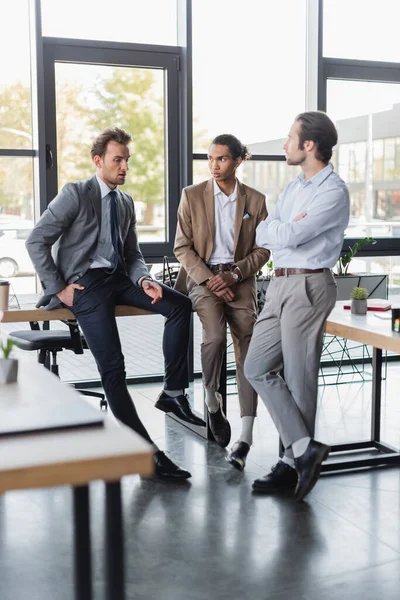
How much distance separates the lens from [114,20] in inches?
225

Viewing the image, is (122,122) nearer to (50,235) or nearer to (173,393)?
(50,235)

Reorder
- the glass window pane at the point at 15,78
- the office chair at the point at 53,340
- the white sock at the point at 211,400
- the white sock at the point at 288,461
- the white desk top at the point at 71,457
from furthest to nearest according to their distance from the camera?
the glass window pane at the point at 15,78 < the office chair at the point at 53,340 < the white sock at the point at 211,400 < the white sock at the point at 288,461 < the white desk top at the point at 71,457

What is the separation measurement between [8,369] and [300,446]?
1731 millimetres

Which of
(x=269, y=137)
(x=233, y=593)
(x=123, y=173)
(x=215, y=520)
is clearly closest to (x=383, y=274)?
(x=269, y=137)

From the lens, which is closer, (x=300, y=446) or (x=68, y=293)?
(x=300, y=446)

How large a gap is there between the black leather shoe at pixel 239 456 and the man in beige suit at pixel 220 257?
29 centimetres

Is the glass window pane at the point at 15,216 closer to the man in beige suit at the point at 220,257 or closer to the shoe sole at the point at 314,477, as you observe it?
the man in beige suit at the point at 220,257

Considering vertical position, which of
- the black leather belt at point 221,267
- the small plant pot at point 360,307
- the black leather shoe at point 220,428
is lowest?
the black leather shoe at point 220,428

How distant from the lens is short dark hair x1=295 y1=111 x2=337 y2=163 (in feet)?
11.8

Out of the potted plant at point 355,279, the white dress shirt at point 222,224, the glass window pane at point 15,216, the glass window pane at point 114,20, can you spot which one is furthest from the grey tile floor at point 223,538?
the glass window pane at point 114,20

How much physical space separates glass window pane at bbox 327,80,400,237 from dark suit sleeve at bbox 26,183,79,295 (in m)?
3.23

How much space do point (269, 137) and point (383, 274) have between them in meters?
1.47

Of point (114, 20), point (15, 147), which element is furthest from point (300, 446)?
point (114, 20)

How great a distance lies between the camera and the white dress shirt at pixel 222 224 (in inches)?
174
